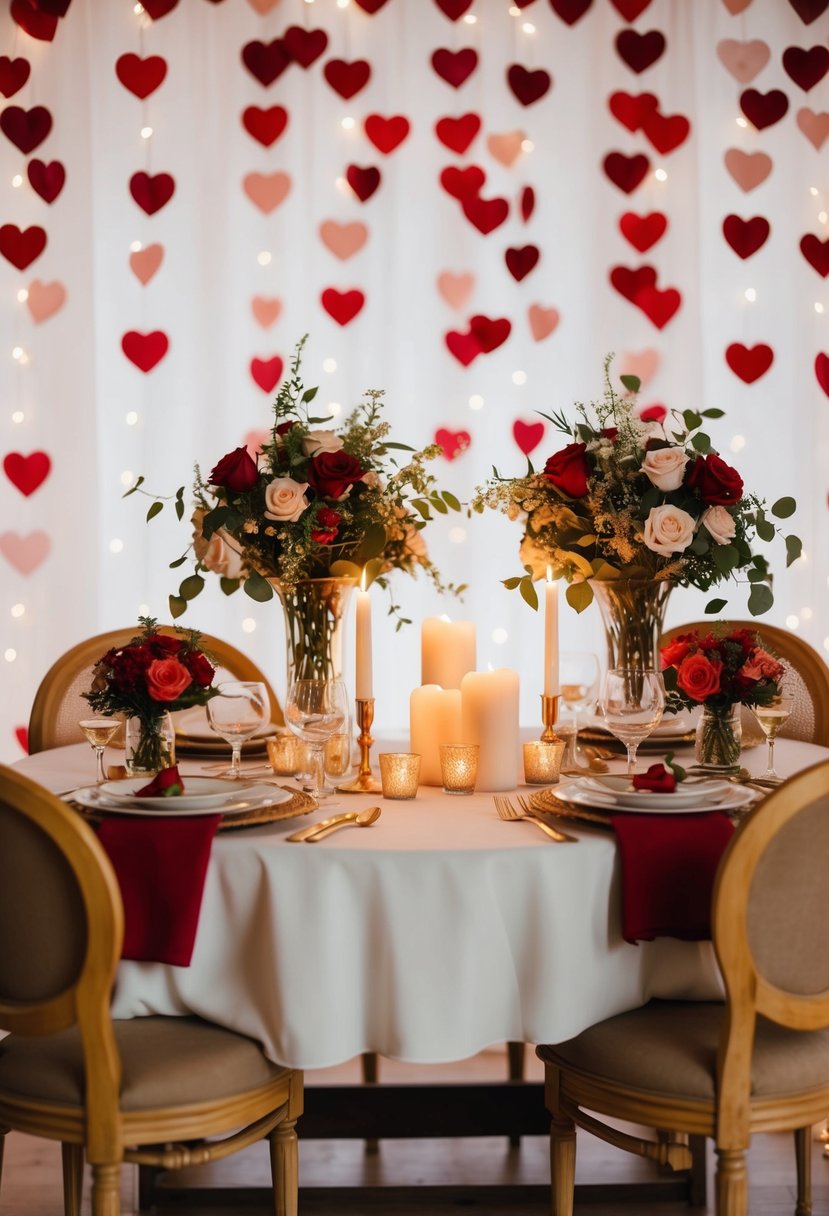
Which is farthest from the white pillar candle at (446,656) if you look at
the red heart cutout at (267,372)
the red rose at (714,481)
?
the red heart cutout at (267,372)

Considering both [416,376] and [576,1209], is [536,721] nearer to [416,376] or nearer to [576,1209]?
[416,376]

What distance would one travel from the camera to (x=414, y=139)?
3730mm

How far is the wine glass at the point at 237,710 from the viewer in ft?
6.75

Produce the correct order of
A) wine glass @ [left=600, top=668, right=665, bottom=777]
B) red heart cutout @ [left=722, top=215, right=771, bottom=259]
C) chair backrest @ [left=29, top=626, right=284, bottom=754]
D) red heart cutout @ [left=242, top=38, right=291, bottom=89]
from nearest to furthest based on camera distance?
wine glass @ [left=600, top=668, right=665, bottom=777], chair backrest @ [left=29, top=626, right=284, bottom=754], red heart cutout @ [left=242, top=38, right=291, bottom=89], red heart cutout @ [left=722, top=215, right=771, bottom=259]

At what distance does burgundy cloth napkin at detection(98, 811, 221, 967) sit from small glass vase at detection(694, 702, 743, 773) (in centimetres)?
89

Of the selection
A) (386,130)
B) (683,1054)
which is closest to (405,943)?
(683,1054)

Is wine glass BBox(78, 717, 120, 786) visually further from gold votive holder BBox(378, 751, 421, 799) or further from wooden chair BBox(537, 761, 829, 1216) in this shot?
wooden chair BBox(537, 761, 829, 1216)

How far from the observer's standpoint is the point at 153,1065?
164 centimetres

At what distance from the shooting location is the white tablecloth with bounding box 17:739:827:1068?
5.48 ft

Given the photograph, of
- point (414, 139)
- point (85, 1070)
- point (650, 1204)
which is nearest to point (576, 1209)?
point (650, 1204)

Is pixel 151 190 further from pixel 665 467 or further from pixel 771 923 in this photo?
pixel 771 923

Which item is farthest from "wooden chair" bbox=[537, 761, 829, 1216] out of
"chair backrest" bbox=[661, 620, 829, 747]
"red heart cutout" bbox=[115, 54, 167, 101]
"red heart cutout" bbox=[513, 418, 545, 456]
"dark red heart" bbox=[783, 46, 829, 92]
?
"red heart cutout" bbox=[115, 54, 167, 101]

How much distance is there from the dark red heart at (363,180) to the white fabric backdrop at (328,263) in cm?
4

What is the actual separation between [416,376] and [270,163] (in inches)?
29.4
